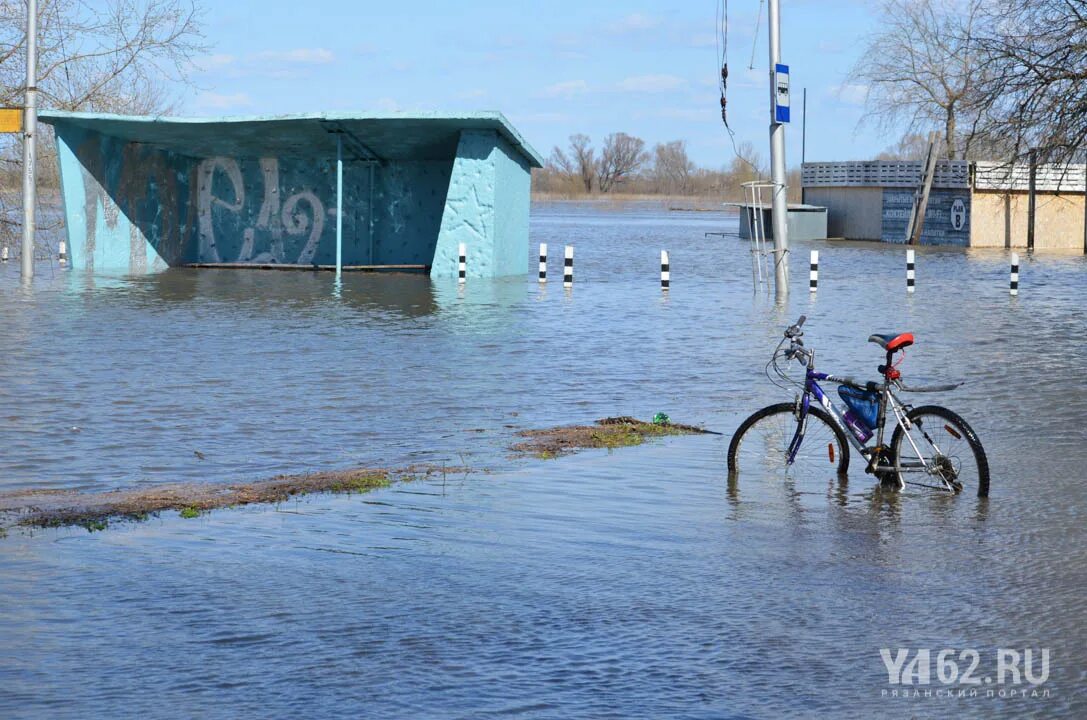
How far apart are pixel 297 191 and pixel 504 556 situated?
28.9 metres

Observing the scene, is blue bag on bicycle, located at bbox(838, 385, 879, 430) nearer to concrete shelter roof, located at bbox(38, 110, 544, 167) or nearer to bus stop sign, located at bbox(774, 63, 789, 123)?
bus stop sign, located at bbox(774, 63, 789, 123)

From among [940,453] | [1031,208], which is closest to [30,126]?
[940,453]

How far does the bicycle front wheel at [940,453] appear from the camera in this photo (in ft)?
28.0

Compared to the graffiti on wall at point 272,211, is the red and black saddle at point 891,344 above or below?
below

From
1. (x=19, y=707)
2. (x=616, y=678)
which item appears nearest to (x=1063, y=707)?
(x=616, y=678)

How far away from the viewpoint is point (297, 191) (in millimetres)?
34719

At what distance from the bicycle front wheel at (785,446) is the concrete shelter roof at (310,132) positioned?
20.4 m

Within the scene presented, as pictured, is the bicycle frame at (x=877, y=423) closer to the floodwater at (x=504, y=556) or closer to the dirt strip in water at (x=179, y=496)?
the floodwater at (x=504, y=556)

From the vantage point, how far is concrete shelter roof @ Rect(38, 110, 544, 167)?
96.0 ft

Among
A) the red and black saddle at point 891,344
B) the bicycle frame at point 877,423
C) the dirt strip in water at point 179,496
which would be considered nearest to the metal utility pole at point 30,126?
the dirt strip in water at point 179,496

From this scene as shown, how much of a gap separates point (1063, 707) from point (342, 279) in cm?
2758

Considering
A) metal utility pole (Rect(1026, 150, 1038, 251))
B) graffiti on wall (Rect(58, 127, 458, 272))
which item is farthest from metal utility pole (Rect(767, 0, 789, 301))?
metal utility pole (Rect(1026, 150, 1038, 251))

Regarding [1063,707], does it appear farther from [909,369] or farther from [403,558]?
[909,369]

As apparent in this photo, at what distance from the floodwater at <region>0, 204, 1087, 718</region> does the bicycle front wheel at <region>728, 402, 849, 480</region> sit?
23cm
